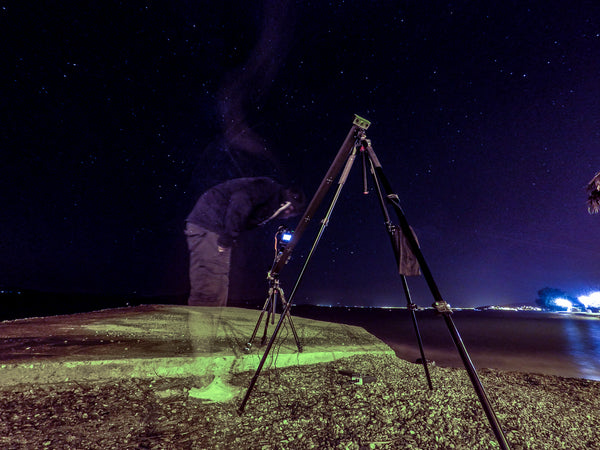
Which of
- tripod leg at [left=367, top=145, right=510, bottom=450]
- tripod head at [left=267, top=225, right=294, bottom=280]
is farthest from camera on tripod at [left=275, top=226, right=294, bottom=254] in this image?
tripod leg at [left=367, top=145, right=510, bottom=450]

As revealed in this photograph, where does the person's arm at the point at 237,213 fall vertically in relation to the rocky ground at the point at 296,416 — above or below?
above

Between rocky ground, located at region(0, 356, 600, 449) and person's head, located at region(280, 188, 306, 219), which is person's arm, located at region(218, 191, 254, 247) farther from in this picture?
rocky ground, located at region(0, 356, 600, 449)

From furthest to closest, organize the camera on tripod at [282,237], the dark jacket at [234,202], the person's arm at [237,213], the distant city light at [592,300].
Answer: the distant city light at [592,300] → the dark jacket at [234,202] → the person's arm at [237,213] → the camera on tripod at [282,237]

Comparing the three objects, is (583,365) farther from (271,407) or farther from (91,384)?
(91,384)

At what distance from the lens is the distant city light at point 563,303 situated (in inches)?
2861

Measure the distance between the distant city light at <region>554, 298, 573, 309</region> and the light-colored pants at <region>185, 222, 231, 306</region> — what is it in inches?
4089

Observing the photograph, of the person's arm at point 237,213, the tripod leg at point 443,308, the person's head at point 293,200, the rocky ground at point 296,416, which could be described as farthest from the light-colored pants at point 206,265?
the tripod leg at point 443,308

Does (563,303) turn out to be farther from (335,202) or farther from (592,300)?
(335,202)

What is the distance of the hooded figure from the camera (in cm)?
638

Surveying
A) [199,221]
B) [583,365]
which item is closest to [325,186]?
[199,221]

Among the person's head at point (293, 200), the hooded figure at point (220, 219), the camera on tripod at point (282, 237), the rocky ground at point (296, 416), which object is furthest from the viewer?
the person's head at point (293, 200)

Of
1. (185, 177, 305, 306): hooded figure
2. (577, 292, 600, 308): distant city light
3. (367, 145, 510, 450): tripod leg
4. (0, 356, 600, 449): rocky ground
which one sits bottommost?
→ (0, 356, 600, 449): rocky ground

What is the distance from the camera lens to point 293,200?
659cm

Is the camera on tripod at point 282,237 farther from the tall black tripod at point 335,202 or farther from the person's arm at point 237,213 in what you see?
the person's arm at point 237,213
